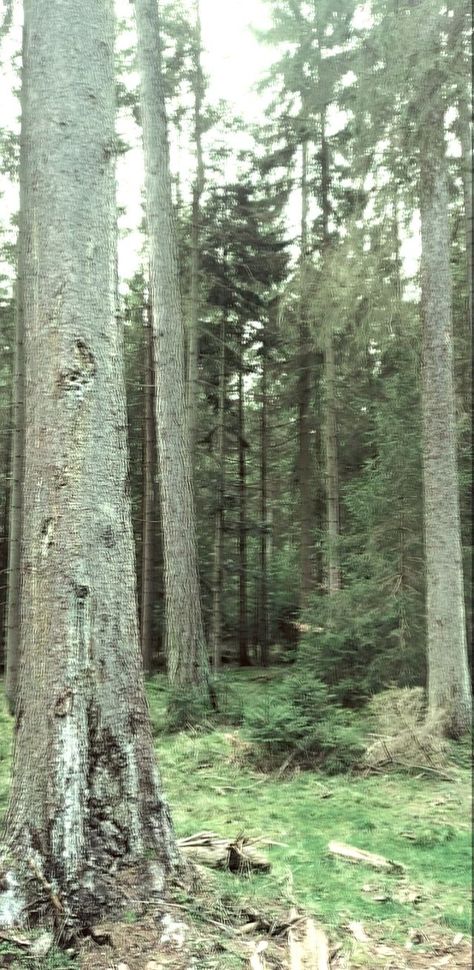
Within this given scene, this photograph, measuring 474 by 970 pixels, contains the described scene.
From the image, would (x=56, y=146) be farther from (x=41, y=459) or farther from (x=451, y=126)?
(x=451, y=126)

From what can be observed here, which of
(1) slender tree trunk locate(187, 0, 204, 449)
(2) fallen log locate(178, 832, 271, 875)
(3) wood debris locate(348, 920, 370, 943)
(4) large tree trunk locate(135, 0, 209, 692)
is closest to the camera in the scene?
(3) wood debris locate(348, 920, 370, 943)

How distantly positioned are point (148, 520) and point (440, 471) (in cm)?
692

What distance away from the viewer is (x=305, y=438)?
17.1m

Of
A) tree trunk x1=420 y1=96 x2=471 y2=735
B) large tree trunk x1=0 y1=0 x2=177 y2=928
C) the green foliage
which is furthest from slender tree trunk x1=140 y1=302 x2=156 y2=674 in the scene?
large tree trunk x1=0 y1=0 x2=177 y2=928

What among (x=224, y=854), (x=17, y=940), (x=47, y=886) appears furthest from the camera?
(x=224, y=854)

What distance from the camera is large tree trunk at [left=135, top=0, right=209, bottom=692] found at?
403 inches

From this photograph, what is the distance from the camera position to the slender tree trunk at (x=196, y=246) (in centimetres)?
1399

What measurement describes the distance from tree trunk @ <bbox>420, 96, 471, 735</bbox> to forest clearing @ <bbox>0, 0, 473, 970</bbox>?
0.12ft

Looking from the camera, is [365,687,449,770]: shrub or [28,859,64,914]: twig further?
[365,687,449,770]: shrub

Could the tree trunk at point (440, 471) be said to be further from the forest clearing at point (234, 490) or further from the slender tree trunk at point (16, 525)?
the slender tree trunk at point (16, 525)

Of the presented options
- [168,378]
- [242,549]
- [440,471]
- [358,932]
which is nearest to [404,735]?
[440,471]

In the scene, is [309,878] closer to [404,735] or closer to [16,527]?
[404,735]

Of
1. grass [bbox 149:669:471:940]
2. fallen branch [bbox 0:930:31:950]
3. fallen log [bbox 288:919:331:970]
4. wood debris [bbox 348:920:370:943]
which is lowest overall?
grass [bbox 149:669:471:940]

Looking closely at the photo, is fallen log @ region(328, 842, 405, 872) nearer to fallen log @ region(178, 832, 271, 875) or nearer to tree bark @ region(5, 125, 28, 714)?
fallen log @ region(178, 832, 271, 875)
